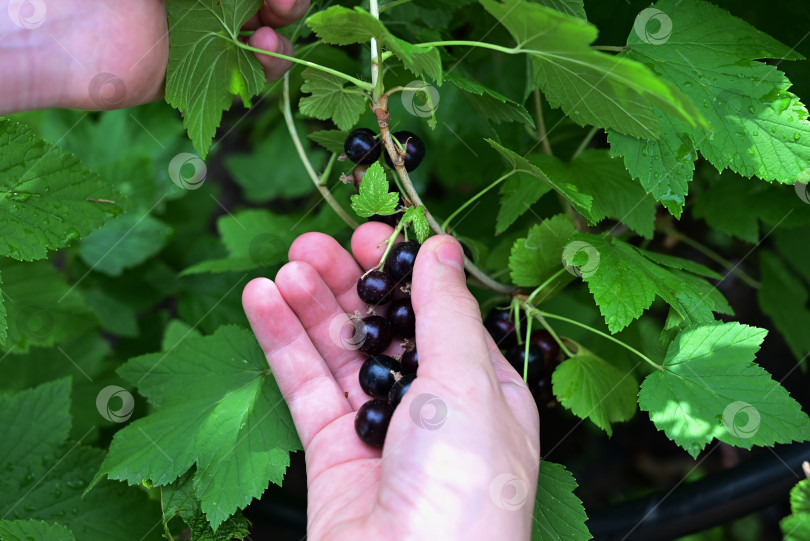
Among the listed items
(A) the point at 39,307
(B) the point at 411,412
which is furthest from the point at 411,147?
(A) the point at 39,307

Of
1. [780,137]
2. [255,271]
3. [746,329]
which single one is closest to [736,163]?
[780,137]

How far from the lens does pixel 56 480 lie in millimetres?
1493

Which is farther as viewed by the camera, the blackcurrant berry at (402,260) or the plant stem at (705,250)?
the plant stem at (705,250)

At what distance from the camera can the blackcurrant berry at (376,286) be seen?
4.06 ft

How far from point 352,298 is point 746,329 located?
799mm

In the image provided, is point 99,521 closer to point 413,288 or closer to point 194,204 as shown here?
point 413,288

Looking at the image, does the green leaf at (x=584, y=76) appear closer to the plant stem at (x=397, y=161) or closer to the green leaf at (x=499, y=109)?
the green leaf at (x=499, y=109)

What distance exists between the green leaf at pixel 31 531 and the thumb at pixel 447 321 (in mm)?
796

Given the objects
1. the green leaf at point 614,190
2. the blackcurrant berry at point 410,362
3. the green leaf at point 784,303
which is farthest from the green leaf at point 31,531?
the green leaf at point 784,303

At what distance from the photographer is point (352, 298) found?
4.66 feet

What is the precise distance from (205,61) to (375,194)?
437 mm

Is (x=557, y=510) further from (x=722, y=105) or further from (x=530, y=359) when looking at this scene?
(x=722, y=105)

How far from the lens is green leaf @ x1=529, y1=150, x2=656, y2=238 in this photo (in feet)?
4.47

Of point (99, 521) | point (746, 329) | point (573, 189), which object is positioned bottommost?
point (99, 521)
